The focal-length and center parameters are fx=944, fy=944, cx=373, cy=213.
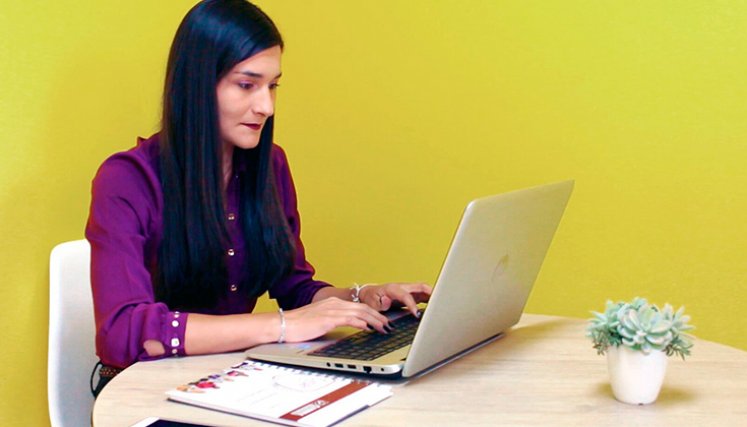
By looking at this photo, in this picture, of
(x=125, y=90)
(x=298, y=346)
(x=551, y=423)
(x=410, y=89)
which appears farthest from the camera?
(x=410, y=89)

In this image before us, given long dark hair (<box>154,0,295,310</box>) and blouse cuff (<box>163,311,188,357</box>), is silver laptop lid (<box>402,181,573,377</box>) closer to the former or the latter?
blouse cuff (<box>163,311,188,357</box>)

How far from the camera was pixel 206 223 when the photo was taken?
182 centimetres

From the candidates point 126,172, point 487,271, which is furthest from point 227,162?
point 487,271

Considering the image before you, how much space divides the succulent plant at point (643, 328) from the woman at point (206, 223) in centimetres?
43

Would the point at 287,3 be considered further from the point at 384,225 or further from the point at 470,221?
the point at 470,221

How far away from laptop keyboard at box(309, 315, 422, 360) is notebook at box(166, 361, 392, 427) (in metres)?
0.08

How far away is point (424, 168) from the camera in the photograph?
2.66 meters

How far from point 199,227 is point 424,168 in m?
0.98

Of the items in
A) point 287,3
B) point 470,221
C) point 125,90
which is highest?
point 287,3

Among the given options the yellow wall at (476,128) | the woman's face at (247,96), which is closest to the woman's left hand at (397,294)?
the woman's face at (247,96)

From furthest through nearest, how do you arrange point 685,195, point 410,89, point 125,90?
point 410,89
point 685,195
point 125,90

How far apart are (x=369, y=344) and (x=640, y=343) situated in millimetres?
449

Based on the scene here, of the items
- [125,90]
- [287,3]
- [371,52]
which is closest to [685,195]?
[371,52]

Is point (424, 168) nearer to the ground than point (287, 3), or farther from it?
nearer to the ground
